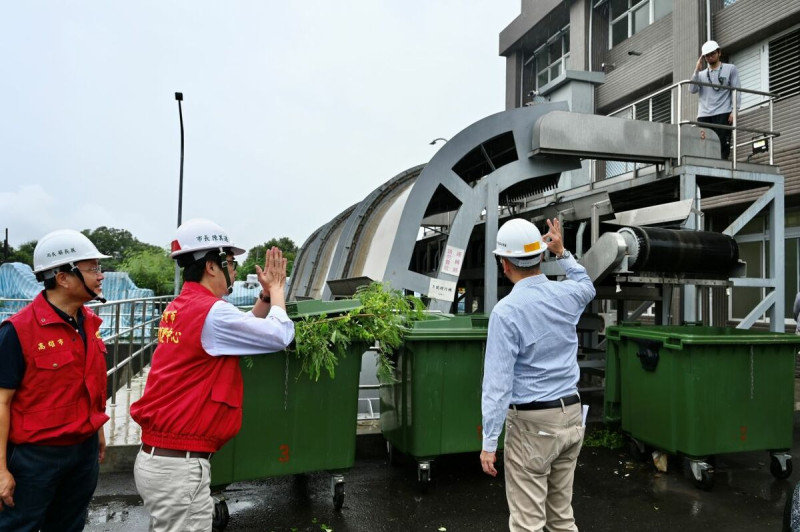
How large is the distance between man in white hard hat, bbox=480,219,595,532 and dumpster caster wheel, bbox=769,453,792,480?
2972 millimetres

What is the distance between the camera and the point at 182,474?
80.9 inches

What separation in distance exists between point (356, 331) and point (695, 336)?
2610mm

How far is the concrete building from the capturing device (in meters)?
10.4

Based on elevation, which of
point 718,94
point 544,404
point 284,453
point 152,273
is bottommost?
point 284,453

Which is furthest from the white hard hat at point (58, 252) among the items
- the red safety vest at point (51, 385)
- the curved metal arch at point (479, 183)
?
the curved metal arch at point (479, 183)

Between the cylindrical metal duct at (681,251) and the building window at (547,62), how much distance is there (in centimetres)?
1309

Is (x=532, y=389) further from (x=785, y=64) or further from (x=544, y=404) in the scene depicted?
(x=785, y=64)

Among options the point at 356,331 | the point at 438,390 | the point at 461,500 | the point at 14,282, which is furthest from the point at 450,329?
the point at 14,282

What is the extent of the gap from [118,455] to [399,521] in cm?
241

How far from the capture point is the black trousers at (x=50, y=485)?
2.17m

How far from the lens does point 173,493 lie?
2.04 metres

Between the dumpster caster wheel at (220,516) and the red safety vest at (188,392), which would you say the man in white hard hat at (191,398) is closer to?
the red safety vest at (188,392)

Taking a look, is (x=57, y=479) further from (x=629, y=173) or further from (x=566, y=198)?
(x=629, y=173)

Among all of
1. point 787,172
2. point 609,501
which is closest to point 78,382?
point 609,501
